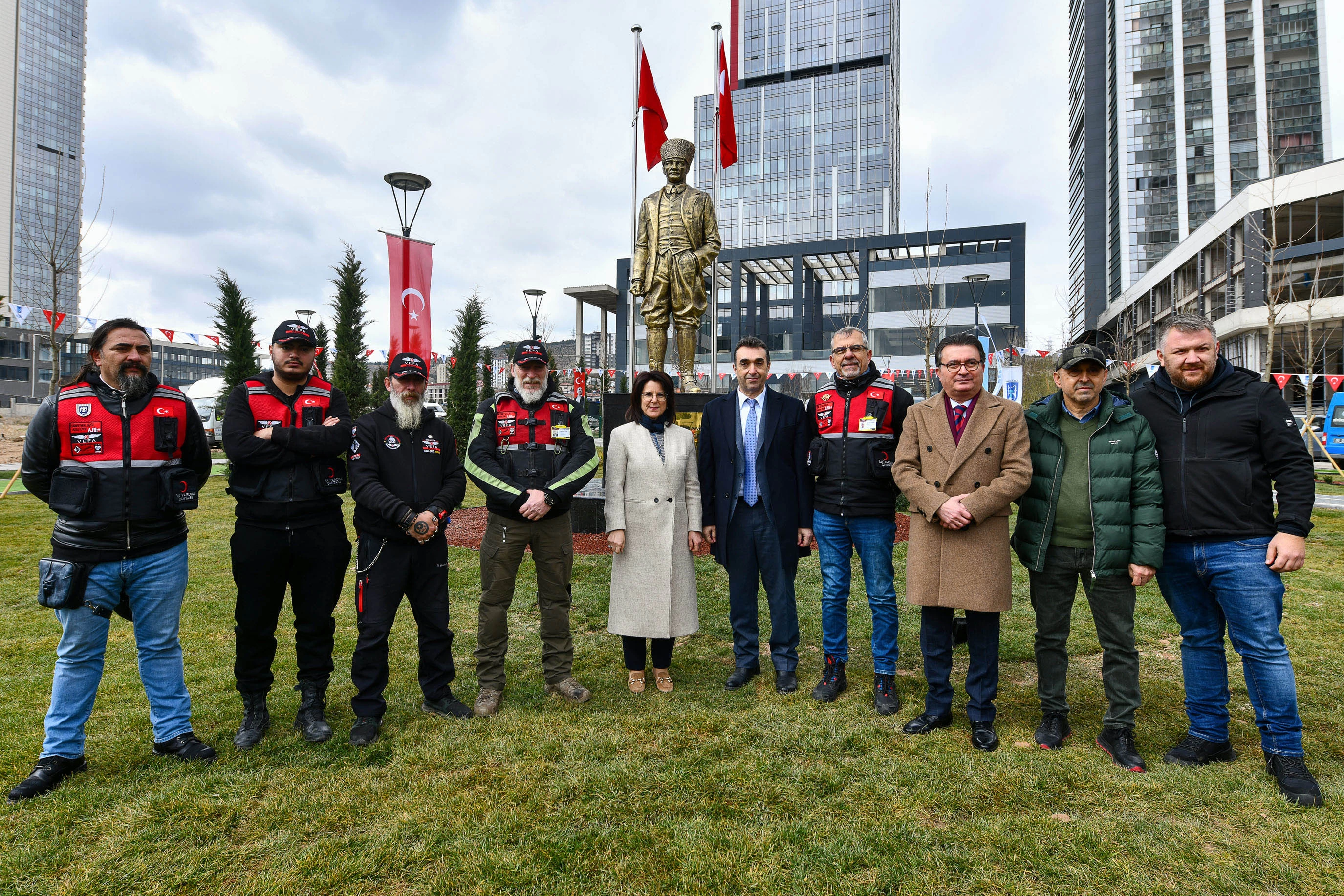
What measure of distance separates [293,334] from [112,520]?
1194 millimetres

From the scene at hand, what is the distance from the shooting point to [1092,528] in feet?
10.7

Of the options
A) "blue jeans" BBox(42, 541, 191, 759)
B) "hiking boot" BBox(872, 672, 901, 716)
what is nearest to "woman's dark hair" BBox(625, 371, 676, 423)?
"hiking boot" BBox(872, 672, 901, 716)

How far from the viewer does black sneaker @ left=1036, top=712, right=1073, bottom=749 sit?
339 centimetres

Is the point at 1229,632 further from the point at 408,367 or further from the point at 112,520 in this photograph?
the point at 112,520

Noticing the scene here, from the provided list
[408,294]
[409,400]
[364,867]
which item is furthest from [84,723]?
[408,294]

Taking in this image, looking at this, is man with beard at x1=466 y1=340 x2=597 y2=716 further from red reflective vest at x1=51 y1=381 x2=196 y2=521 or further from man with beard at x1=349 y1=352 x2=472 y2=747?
red reflective vest at x1=51 y1=381 x2=196 y2=521

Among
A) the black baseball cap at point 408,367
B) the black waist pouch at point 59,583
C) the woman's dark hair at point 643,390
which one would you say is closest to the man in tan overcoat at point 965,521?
the woman's dark hair at point 643,390

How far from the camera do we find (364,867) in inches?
95.1

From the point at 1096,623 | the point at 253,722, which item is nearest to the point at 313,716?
the point at 253,722

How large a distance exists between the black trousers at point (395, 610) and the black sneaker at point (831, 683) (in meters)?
2.15

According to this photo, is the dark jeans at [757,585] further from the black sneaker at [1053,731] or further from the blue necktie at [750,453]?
the black sneaker at [1053,731]

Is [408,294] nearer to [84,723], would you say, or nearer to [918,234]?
[84,723]

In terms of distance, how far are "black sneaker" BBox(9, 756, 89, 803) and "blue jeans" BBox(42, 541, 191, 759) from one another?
0.03 meters

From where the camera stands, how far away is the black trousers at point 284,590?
3432 mm
